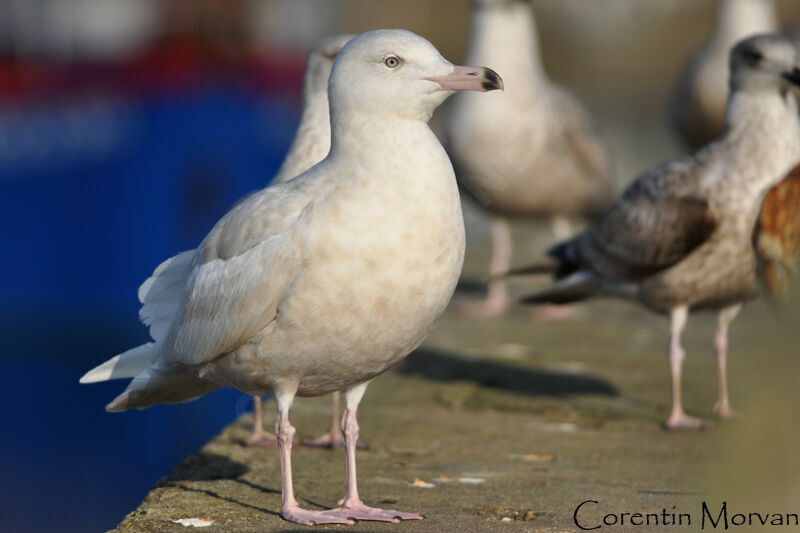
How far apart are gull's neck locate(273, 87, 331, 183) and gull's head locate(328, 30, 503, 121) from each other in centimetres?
124

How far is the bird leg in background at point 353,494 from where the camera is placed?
158 inches

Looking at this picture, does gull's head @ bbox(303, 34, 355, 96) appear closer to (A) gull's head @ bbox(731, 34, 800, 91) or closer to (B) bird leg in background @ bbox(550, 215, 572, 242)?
(A) gull's head @ bbox(731, 34, 800, 91)

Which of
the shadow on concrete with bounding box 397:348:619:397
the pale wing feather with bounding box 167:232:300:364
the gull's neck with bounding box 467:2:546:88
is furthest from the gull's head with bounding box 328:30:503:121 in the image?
the gull's neck with bounding box 467:2:546:88

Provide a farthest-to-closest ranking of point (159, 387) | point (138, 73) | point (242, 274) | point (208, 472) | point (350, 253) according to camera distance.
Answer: point (138, 73)
point (208, 472)
point (159, 387)
point (242, 274)
point (350, 253)

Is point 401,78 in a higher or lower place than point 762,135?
higher

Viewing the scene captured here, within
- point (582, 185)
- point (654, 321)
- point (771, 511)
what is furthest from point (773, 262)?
point (582, 185)

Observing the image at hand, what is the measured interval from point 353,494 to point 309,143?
1.81m

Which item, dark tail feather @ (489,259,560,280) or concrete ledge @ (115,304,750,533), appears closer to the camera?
concrete ledge @ (115,304,750,533)

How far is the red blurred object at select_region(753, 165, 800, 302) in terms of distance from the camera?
4.66 m

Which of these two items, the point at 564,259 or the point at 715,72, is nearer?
the point at 564,259

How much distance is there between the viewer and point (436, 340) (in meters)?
7.75

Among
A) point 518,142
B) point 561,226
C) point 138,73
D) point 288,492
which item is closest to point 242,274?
point 288,492

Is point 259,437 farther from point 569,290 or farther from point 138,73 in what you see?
point 138,73

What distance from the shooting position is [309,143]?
529 centimetres
